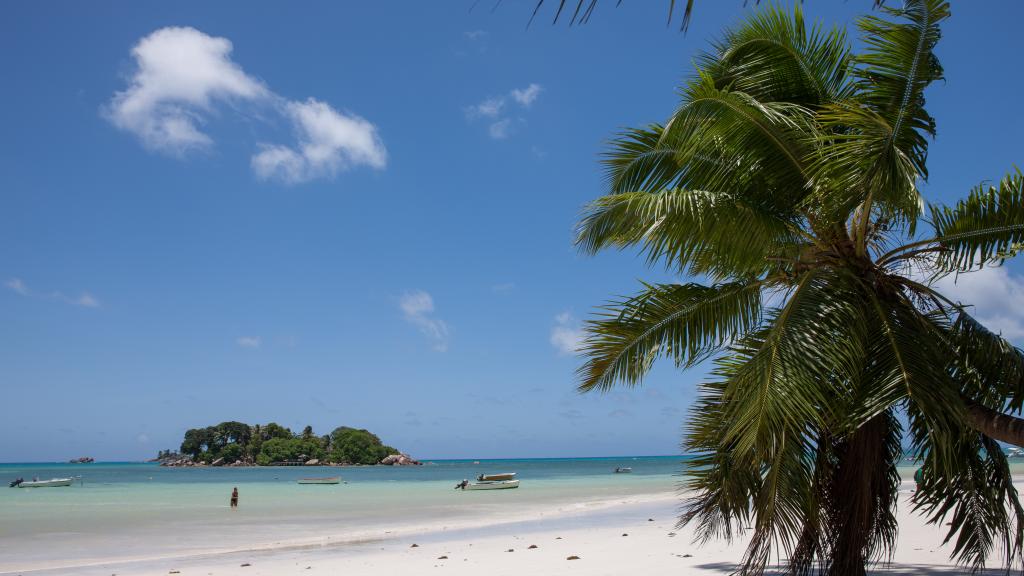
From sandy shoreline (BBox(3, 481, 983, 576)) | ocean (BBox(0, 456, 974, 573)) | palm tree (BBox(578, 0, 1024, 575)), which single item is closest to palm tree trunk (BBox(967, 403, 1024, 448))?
palm tree (BBox(578, 0, 1024, 575))

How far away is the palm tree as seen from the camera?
17.0ft

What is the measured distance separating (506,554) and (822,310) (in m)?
7.67

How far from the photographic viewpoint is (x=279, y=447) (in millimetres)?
91250

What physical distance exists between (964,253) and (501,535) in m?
11.5

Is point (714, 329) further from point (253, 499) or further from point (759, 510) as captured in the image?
point (253, 499)

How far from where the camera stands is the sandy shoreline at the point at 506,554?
9.45 meters

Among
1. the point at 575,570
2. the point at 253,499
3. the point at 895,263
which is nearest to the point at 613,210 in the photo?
the point at 895,263

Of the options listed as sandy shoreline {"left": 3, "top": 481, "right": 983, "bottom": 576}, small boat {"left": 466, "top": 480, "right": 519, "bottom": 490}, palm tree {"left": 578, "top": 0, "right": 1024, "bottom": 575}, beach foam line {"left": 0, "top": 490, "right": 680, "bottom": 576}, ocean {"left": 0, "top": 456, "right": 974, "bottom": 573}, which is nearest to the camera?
palm tree {"left": 578, "top": 0, "right": 1024, "bottom": 575}

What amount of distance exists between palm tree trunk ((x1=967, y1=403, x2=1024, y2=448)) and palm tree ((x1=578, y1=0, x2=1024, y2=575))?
0.05ft

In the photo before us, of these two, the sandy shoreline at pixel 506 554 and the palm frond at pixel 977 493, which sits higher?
the palm frond at pixel 977 493

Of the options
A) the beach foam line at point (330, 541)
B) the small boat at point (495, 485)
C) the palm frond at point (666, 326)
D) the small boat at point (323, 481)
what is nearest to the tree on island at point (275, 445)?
the small boat at point (323, 481)

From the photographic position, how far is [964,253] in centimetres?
566

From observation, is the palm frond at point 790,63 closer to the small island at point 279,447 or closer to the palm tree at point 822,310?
the palm tree at point 822,310

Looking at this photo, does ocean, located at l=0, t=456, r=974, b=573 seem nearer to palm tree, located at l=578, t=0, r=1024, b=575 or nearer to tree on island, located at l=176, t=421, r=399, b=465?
palm tree, located at l=578, t=0, r=1024, b=575
